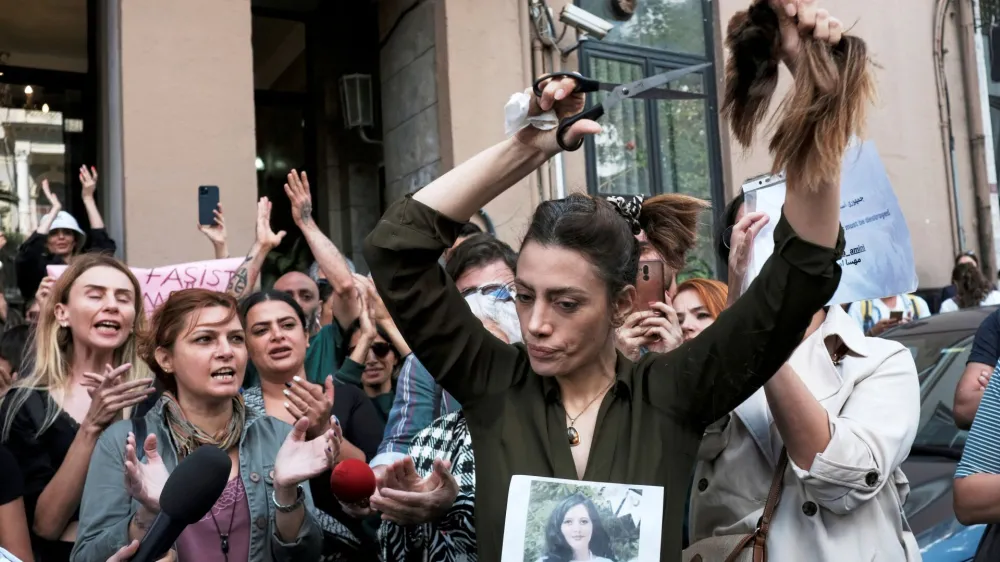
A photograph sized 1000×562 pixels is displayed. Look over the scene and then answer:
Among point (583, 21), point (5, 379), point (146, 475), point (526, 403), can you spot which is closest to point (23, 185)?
point (5, 379)

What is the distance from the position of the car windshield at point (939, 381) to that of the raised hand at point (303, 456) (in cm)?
284

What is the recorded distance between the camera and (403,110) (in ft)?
29.9

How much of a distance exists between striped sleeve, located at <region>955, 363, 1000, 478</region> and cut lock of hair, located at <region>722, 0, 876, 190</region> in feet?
3.62

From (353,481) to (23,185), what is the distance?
7.28m

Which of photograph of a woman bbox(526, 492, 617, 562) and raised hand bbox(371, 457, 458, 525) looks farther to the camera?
raised hand bbox(371, 457, 458, 525)

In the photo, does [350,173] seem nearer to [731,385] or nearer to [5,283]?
[5,283]

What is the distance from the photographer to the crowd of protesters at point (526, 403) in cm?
224

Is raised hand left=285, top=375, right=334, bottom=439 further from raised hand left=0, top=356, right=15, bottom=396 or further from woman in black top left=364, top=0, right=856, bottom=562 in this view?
raised hand left=0, top=356, right=15, bottom=396

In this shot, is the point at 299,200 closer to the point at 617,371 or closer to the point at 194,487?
the point at 617,371

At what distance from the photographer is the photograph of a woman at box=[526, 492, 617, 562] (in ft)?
6.97

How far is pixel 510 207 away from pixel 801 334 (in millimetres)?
6465

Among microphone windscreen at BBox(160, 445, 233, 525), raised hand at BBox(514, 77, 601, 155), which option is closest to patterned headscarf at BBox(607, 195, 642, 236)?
raised hand at BBox(514, 77, 601, 155)

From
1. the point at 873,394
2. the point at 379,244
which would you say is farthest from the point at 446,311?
the point at 873,394

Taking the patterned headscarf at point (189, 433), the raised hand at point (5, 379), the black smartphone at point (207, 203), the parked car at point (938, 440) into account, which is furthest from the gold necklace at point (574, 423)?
the black smartphone at point (207, 203)
